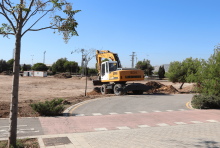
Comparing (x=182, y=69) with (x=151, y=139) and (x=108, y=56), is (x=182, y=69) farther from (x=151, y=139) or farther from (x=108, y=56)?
(x=151, y=139)

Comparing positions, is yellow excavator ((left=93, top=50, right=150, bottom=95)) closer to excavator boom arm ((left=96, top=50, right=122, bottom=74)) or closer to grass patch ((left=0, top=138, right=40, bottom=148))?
excavator boom arm ((left=96, top=50, right=122, bottom=74))

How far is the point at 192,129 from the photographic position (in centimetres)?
860

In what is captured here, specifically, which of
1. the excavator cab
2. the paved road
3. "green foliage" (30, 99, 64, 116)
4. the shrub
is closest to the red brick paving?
"green foliage" (30, 99, 64, 116)

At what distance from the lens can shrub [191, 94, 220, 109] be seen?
1388cm

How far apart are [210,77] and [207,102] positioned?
200 cm

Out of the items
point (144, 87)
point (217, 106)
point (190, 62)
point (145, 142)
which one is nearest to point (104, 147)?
point (145, 142)

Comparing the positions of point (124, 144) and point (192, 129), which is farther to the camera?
point (192, 129)

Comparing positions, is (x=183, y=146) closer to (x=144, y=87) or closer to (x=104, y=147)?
(x=104, y=147)

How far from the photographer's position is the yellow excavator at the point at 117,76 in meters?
21.0

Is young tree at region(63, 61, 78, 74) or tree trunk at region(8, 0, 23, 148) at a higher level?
young tree at region(63, 61, 78, 74)

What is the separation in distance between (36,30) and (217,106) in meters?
13.2

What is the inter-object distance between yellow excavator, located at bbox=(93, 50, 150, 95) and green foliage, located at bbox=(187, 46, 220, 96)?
22.5ft

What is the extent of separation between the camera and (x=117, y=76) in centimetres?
2100

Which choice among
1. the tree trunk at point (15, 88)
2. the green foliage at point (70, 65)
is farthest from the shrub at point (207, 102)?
the green foliage at point (70, 65)
